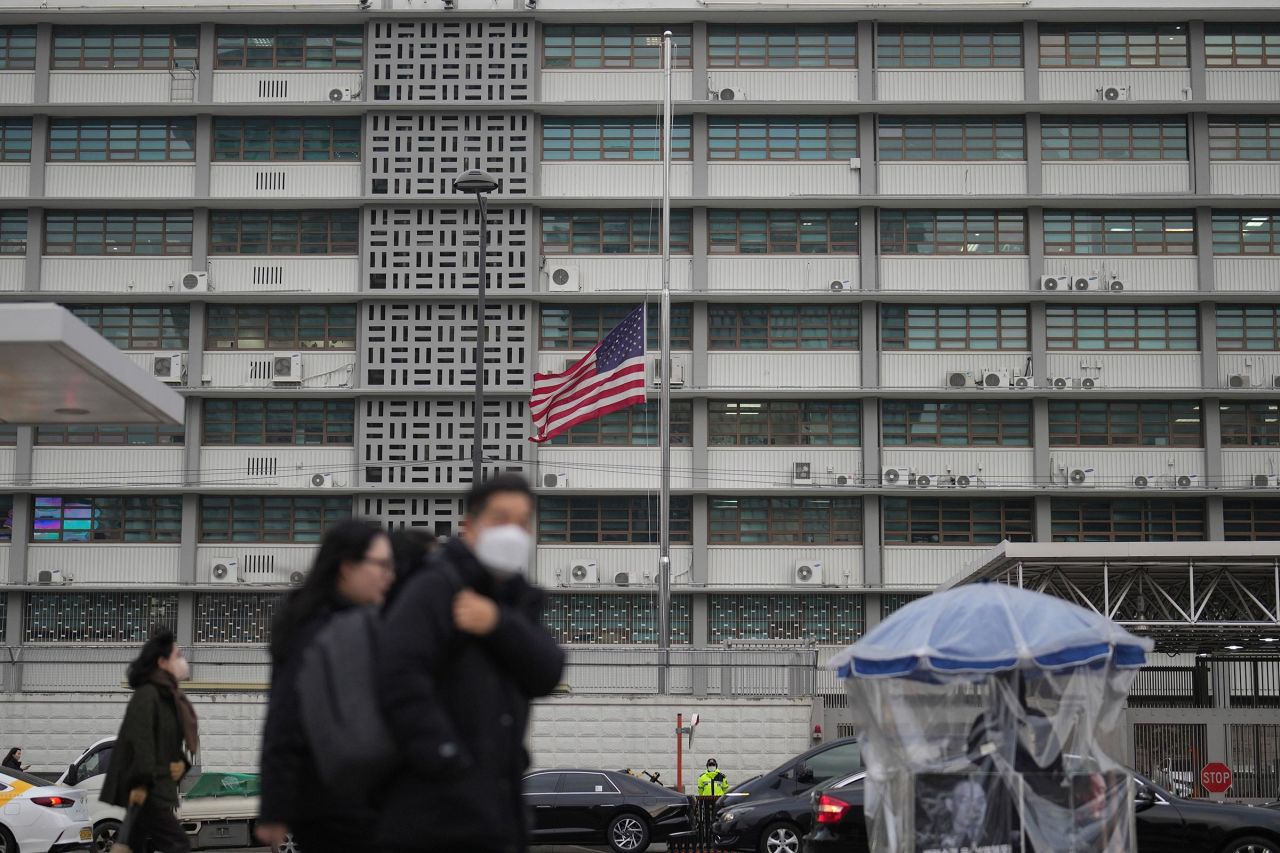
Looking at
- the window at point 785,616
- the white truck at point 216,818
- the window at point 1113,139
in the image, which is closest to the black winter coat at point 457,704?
the white truck at point 216,818

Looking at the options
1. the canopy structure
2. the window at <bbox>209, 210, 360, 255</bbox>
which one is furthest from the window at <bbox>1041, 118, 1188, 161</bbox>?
the canopy structure

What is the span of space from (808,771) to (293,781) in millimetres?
15285

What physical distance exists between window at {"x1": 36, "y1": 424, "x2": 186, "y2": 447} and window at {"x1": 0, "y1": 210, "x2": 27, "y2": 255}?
185 inches

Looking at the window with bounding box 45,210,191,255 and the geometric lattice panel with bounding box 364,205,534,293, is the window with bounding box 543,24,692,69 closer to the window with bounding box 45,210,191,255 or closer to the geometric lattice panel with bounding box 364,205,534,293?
the geometric lattice panel with bounding box 364,205,534,293

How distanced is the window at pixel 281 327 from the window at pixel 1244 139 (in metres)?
22.3

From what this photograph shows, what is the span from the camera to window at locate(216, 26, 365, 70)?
44219mm

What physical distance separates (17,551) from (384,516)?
9.23m

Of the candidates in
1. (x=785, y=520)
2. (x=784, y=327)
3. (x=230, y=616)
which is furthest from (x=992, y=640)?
(x=230, y=616)

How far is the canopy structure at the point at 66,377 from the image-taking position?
15438 millimetres

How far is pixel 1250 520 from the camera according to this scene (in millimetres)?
43406

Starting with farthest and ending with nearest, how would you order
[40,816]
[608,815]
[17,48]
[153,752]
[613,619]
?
[17,48], [613,619], [608,815], [40,816], [153,752]

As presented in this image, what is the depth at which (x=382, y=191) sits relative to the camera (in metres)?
43.5

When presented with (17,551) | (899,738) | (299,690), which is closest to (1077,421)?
(17,551)

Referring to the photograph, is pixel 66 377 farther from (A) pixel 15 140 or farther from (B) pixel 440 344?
(A) pixel 15 140
